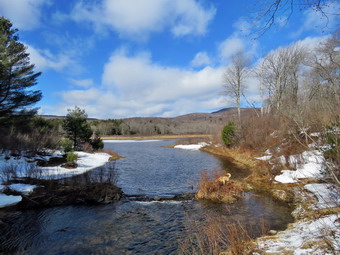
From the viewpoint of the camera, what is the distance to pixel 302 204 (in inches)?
337

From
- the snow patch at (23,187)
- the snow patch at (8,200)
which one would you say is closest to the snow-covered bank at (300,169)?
the snow patch at (23,187)

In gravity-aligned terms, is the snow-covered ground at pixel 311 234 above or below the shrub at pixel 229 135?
below

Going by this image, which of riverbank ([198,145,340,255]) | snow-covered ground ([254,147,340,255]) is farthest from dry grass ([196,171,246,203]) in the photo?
snow-covered ground ([254,147,340,255])

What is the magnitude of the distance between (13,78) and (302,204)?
2514cm

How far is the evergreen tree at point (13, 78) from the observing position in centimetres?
1886

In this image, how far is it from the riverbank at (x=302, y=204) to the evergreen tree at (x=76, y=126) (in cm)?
2181

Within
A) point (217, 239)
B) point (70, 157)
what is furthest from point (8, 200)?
point (217, 239)

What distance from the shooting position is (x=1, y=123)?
1947 centimetres

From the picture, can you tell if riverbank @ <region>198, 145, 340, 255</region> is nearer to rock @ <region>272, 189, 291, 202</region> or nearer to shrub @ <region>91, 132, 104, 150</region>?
rock @ <region>272, 189, 291, 202</region>

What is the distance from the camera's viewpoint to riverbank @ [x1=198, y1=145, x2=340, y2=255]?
4.59m

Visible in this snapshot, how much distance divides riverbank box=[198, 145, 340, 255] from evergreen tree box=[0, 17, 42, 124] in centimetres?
2190

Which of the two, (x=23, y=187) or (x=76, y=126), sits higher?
(x=76, y=126)

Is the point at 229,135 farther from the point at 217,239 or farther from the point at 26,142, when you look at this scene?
the point at 217,239

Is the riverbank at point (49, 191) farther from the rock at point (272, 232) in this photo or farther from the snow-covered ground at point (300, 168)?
the snow-covered ground at point (300, 168)
